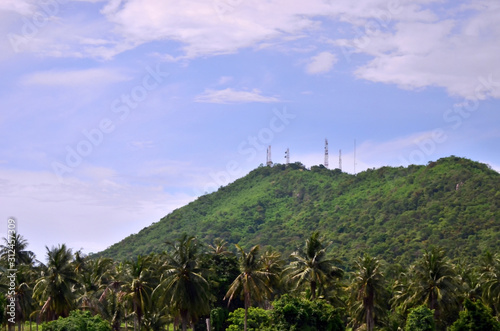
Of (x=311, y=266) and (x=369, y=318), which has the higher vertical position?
(x=311, y=266)

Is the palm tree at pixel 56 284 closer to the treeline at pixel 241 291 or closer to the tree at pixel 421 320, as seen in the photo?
the treeline at pixel 241 291

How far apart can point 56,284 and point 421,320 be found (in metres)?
44.4

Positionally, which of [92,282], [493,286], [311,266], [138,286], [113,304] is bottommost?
[113,304]

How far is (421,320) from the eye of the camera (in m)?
78.4

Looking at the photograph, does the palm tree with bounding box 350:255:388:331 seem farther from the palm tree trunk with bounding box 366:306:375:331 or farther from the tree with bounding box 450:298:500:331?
the tree with bounding box 450:298:500:331

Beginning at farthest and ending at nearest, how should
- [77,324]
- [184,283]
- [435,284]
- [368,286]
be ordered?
[368,286] < [435,284] < [184,283] < [77,324]

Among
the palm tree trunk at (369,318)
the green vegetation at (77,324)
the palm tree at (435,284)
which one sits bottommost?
the palm tree trunk at (369,318)

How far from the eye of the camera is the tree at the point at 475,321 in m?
69.1

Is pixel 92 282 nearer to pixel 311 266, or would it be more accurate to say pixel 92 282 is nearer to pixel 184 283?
pixel 184 283

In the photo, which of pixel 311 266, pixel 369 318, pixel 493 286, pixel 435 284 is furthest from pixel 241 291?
pixel 493 286

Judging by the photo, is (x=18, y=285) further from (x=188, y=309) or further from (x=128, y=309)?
(x=188, y=309)

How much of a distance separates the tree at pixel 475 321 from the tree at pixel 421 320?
25.1 ft

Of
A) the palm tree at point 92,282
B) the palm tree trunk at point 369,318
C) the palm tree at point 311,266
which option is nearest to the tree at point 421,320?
the palm tree trunk at point 369,318

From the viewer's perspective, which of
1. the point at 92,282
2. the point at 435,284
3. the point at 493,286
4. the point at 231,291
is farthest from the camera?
the point at 92,282
